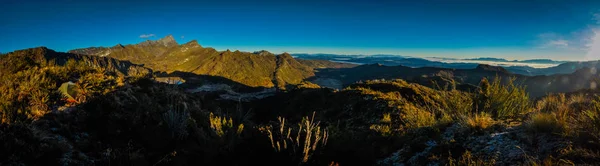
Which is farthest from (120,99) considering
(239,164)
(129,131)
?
(239,164)

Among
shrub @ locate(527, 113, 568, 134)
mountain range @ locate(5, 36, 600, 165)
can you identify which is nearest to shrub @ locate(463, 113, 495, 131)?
mountain range @ locate(5, 36, 600, 165)

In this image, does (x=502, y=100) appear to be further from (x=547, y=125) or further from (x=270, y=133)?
(x=270, y=133)

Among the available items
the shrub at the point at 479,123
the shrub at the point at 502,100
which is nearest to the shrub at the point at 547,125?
the shrub at the point at 479,123

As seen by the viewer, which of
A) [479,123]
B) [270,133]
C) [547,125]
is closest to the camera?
[547,125]

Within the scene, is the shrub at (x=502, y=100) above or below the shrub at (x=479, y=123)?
above

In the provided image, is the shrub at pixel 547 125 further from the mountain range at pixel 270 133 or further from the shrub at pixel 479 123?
the shrub at pixel 479 123

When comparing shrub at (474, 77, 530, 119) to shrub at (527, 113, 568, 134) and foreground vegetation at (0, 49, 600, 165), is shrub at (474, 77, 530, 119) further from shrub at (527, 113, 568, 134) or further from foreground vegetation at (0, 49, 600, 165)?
shrub at (527, 113, 568, 134)

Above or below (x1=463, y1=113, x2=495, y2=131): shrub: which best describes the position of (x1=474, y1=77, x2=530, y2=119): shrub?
above

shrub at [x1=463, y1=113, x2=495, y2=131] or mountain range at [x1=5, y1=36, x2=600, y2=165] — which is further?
shrub at [x1=463, y1=113, x2=495, y2=131]

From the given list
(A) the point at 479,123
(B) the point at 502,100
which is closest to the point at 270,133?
(A) the point at 479,123

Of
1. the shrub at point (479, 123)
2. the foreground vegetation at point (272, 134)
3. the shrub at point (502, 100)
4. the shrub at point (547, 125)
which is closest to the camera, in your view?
the shrub at point (547, 125)
